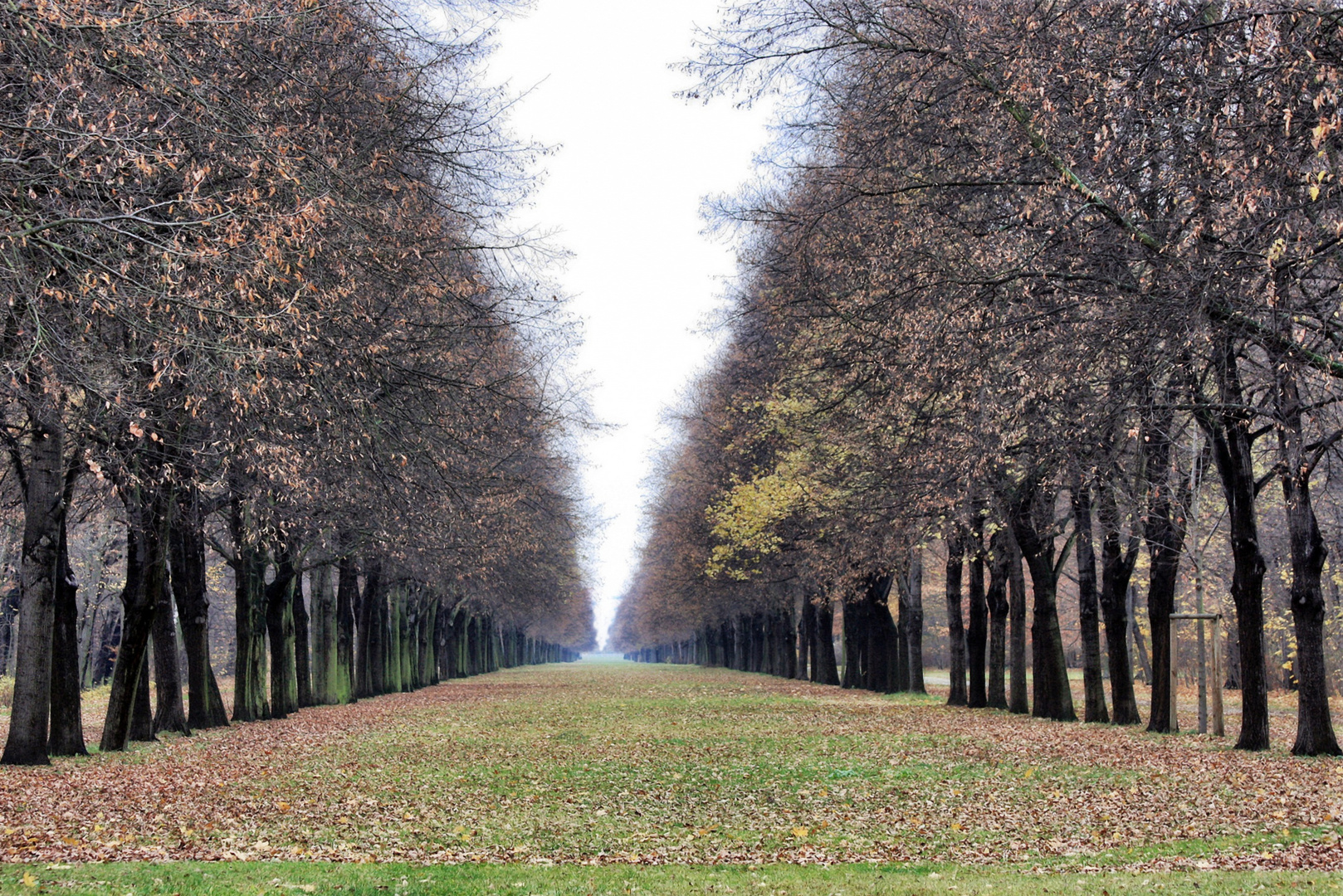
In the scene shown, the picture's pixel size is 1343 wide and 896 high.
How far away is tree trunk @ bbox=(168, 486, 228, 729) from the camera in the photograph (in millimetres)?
21375

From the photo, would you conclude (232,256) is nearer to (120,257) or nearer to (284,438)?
(120,257)

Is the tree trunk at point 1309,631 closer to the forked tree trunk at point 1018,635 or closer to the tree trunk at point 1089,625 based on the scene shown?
the tree trunk at point 1089,625

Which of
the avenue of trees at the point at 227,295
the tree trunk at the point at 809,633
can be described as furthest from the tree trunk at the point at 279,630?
the tree trunk at the point at 809,633

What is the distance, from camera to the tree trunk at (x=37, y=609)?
15.3 metres

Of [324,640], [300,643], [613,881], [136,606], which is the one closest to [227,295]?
[613,881]

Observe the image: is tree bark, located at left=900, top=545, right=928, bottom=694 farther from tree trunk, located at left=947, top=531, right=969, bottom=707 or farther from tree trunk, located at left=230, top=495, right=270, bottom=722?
tree trunk, located at left=230, top=495, right=270, bottom=722

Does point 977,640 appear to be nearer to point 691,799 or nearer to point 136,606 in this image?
point 691,799

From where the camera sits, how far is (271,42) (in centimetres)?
1055

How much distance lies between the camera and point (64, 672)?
55.2 ft

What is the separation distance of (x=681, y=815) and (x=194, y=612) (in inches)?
544

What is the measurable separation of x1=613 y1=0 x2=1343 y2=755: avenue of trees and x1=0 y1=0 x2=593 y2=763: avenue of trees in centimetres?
389

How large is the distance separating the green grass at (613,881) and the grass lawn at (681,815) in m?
0.04

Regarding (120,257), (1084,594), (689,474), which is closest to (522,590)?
(689,474)

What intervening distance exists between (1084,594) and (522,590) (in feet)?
98.9
